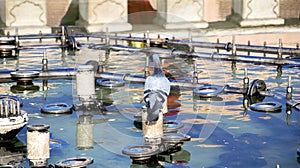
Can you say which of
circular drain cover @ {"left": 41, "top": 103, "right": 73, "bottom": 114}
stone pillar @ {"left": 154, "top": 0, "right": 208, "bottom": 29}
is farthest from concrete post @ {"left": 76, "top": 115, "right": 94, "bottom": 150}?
stone pillar @ {"left": 154, "top": 0, "right": 208, "bottom": 29}

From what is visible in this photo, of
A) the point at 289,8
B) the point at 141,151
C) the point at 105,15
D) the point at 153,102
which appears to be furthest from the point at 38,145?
the point at 289,8

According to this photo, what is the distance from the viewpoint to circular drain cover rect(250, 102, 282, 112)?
11273 mm

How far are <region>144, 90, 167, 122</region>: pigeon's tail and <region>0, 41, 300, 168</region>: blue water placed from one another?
512 mm

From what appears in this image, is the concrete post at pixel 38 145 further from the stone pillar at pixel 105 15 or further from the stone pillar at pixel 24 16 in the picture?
the stone pillar at pixel 105 15

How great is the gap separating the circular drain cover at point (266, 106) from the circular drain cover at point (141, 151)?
Answer: 2.68m

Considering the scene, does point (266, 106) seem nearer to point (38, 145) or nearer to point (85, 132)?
point (85, 132)

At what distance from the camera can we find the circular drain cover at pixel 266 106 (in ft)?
37.0

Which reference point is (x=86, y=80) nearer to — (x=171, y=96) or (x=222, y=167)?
(x=171, y=96)

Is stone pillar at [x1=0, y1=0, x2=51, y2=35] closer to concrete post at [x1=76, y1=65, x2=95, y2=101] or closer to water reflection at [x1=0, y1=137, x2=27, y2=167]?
concrete post at [x1=76, y1=65, x2=95, y2=101]

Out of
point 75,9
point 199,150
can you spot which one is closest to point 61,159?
point 199,150

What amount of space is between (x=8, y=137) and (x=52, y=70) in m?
4.66

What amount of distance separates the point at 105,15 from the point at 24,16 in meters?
1.98

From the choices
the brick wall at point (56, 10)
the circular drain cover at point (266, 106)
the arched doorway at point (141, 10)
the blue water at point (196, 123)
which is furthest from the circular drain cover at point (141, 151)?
the arched doorway at point (141, 10)

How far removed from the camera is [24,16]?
19875 mm
